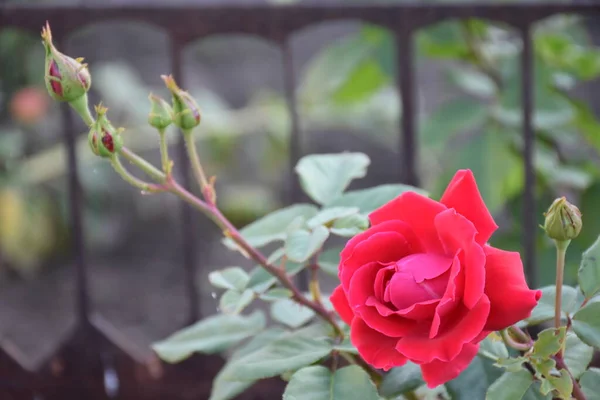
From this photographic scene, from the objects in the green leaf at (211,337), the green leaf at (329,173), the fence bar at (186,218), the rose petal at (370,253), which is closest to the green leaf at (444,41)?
the fence bar at (186,218)

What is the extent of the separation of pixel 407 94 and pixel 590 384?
20.9 inches

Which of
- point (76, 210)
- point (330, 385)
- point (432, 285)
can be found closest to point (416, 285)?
point (432, 285)

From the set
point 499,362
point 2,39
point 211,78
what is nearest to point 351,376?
point 499,362

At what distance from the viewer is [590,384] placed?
1.66 ft

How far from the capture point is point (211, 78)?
3148mm

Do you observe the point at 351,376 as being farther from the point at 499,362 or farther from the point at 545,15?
the point at 545,15

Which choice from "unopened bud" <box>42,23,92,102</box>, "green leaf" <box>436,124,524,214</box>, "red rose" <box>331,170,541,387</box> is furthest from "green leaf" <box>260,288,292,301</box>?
"green leaf" <box>436,124,524,214</box>

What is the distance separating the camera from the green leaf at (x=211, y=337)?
663 millimetres

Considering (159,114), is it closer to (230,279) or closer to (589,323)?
(230,279)

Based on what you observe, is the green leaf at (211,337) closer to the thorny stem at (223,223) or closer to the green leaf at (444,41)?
the thorny stem at (223,223)

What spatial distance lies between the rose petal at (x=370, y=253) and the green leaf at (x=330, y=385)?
9cm

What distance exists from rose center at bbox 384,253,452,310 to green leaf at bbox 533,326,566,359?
7 cm

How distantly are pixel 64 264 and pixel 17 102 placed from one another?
58cm

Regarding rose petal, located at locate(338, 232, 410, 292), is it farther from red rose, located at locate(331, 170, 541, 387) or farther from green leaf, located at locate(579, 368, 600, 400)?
green leaf, located at locate(579, 368, 600, 400)
